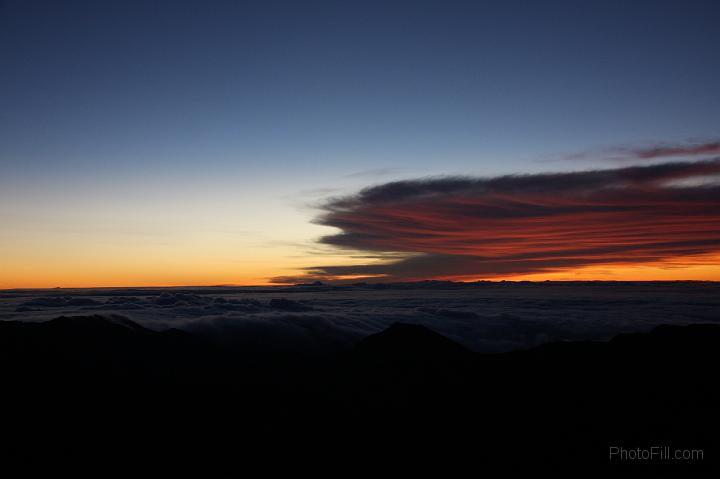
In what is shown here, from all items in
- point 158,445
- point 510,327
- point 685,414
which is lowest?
point 158,445

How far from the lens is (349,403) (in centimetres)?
6181

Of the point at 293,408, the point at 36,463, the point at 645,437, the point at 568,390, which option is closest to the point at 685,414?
the point at 645,437

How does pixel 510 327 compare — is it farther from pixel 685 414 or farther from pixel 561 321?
pixel 685 414

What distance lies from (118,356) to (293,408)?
30343mm

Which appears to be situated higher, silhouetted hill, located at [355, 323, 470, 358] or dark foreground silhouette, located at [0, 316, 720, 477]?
silhouetted hill, located at [355, 323, 470, 358]

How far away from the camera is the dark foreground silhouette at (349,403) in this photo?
4906 centimetres

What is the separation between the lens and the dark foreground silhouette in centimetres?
4906

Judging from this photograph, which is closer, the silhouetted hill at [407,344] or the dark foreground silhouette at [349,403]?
the dark foreground silhouette at [349,403]

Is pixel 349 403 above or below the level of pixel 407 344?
below

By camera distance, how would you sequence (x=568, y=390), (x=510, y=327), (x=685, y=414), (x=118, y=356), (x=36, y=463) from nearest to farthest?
(x=36, y=463), (x=685, y=414), (x=568, y=390), (x=118, y=356), (x=510, y=327)

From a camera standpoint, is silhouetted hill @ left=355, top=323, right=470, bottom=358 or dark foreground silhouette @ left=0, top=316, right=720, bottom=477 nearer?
dark foreground silhouette @ left=0, top=316, right=720, bottom=477

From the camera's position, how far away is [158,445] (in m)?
53.8

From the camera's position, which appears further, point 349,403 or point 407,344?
point 407,344

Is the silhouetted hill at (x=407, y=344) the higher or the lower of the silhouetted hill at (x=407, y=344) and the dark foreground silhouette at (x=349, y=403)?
the higher
